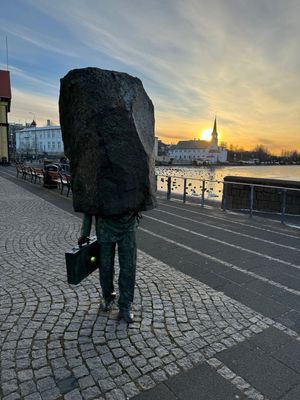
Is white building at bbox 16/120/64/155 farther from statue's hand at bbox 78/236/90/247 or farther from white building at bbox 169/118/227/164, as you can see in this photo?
statue's hand at bbox 78/236/90/247

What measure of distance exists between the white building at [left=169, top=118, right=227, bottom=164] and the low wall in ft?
375

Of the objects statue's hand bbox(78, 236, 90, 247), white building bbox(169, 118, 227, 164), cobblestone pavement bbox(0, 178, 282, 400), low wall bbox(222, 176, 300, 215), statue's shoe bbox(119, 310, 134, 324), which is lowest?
cobblestone pavement bbox(0, 178, 282, 400)

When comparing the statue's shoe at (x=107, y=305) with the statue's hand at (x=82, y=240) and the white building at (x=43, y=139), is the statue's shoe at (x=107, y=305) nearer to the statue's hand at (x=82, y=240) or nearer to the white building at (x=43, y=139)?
the statue's hand at (x=82, y=240)

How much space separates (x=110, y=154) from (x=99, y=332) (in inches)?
67.7

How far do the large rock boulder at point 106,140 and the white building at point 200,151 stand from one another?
123m

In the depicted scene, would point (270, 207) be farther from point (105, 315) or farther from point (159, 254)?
point (105, 315)

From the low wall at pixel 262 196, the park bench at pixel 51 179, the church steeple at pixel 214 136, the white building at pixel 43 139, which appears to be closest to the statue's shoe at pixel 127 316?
the low wall at pixel 262 196

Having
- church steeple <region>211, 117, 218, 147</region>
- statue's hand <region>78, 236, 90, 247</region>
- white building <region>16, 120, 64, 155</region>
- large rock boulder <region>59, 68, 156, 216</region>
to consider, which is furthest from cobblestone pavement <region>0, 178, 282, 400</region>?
church steeple <region>211, 117, 218, 147</region>

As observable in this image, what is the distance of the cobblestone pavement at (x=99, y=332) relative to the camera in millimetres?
2391

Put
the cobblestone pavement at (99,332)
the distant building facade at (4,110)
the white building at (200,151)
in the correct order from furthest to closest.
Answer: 1. the white building at (200,151)
2. the distant building facade at (4,110)
3. the cobblestone pavement at (99,332)

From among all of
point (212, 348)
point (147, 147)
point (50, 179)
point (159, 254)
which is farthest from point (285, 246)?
point (50, 179)

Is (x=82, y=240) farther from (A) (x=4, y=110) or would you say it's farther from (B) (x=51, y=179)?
(A) (x=4, y=110)

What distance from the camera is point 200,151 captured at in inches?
5276

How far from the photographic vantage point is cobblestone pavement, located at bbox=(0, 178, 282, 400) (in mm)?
2391
